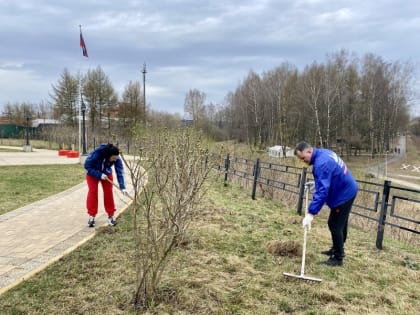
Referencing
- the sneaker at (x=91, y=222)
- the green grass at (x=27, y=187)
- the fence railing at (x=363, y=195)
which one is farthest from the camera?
the green grass at (x=27, y=187)

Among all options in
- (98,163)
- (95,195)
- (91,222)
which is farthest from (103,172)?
(91,222)

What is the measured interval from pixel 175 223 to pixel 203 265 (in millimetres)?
1233

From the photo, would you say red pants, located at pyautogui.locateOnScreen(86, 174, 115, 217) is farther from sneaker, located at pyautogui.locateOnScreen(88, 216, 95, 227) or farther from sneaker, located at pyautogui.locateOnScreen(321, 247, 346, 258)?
sneaker, located at pyautogui.locateOnScreen(321, 247, 346, 258)

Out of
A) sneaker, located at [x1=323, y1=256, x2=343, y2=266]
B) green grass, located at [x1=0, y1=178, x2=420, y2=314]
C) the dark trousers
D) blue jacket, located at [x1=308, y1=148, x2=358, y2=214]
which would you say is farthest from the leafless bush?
sneaker, located at [x1=323, y1=256, x2=343, y2=266]

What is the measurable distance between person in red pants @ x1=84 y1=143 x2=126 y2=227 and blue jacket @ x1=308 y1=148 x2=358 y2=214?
265cm

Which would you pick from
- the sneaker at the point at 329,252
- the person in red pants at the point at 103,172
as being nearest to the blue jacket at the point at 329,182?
the sneaker at the point at 329,252

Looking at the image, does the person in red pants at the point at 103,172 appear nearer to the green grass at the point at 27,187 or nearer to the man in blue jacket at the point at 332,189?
the green grass at the point at 27,187

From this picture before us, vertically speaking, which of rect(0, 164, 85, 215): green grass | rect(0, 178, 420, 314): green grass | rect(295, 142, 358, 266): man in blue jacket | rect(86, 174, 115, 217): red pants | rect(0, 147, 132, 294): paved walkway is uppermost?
rect(295, 142, 358, 266): man in blue jacket

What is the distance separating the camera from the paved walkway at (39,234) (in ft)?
11.7

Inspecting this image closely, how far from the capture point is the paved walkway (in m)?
3.57

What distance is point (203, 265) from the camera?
3.66 metres

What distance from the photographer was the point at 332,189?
3789mm

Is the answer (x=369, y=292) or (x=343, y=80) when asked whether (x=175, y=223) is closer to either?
(x=369, y=292)

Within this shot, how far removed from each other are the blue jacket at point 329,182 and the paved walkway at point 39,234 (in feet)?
7.00
